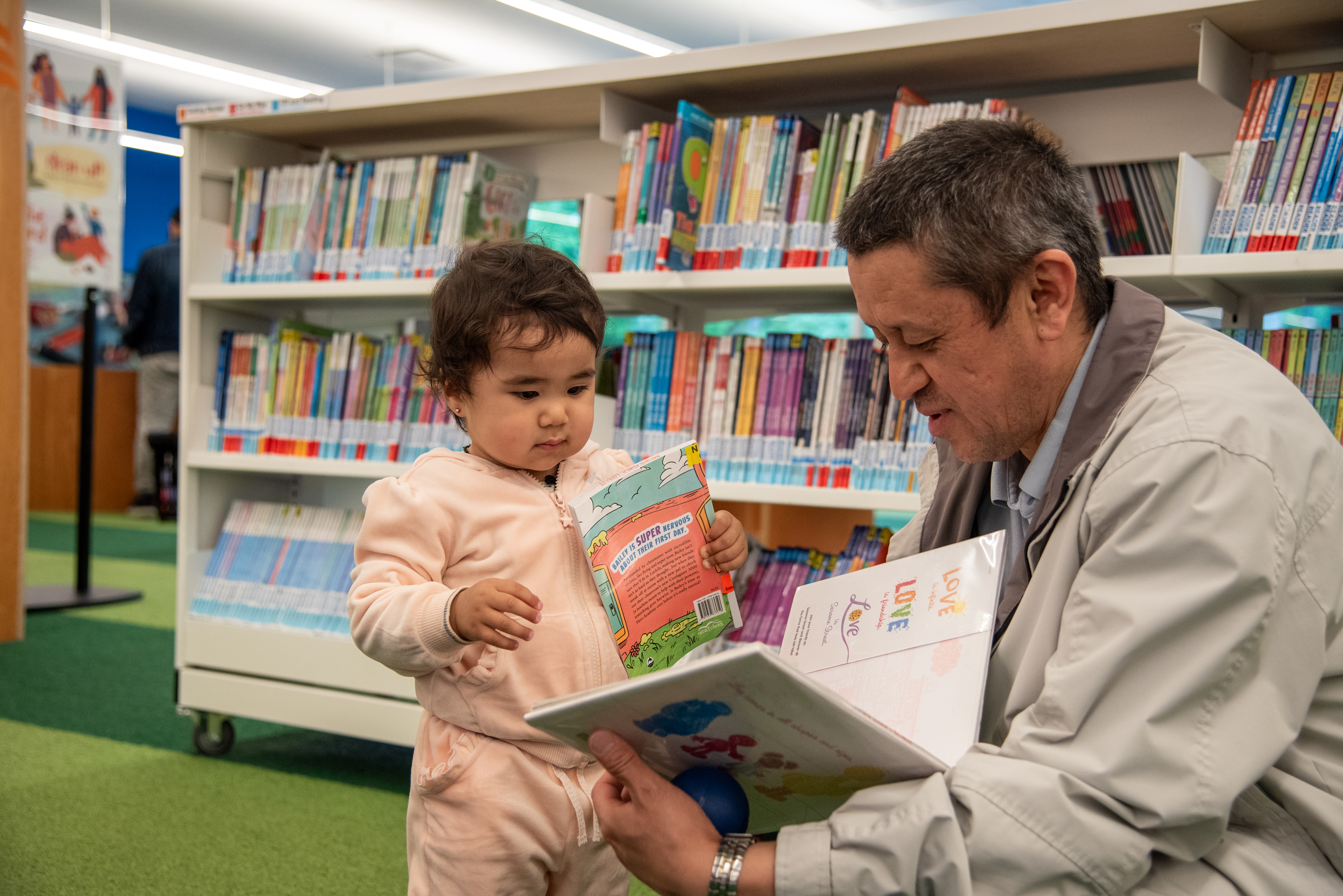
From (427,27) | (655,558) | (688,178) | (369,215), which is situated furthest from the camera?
(427,27)

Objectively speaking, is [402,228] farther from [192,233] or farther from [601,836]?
[601,836]

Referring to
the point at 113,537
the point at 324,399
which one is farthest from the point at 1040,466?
the point at 113,537

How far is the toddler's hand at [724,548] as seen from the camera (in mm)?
1393

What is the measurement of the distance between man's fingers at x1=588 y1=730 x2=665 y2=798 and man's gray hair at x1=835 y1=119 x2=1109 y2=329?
567 mm

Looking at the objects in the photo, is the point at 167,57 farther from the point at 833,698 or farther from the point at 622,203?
the point at 833,698

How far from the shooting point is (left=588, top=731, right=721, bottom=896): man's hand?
97 cm

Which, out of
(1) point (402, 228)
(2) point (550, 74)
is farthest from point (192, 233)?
(2) point (550, 74)

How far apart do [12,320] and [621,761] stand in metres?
2.75

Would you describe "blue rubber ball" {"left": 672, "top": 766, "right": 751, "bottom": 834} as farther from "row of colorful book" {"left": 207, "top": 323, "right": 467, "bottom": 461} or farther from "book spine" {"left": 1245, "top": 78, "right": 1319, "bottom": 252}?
"row of colorful book" {"left": 207, "top": 323, "right": 467, "bottom": 461}

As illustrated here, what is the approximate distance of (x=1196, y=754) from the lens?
2.95ft

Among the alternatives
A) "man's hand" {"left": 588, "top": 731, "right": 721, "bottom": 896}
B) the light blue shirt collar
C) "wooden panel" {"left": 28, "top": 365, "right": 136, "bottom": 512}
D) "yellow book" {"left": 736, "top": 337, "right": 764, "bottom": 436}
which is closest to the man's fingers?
"man's hand" {"left": 588, "top": 731, "right": 721, "bottom": 896}

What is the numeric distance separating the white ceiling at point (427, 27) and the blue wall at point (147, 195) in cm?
201

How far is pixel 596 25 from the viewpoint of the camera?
24.9 feet

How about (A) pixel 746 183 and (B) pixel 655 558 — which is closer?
(B) pixel 655 558
